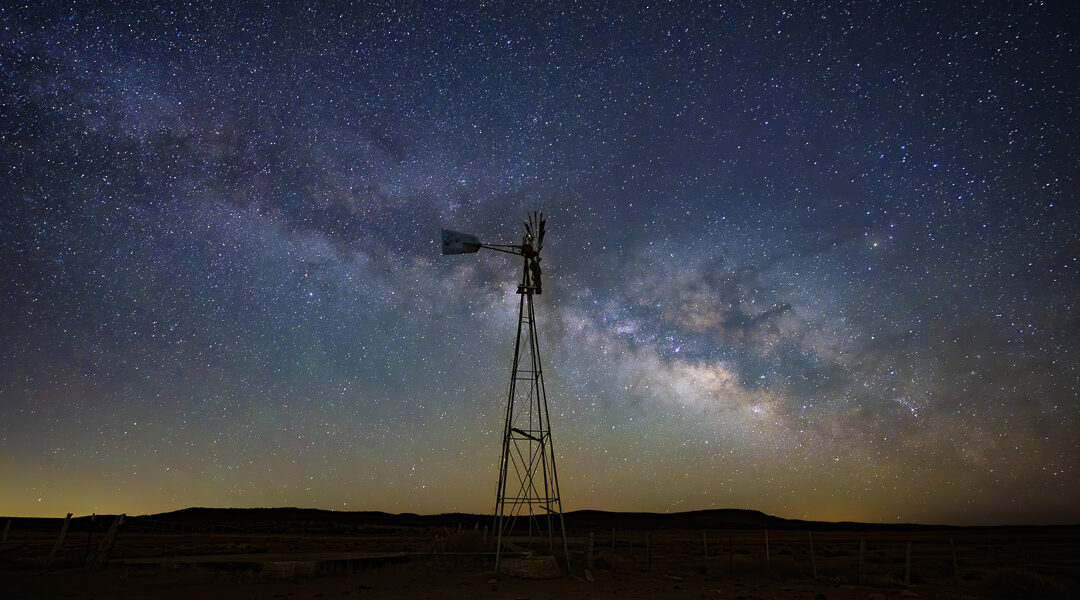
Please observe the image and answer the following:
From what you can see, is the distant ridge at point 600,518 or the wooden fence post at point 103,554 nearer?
the wooden fence post at point 103,554

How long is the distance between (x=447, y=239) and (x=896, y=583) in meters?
19.3

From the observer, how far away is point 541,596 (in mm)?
14703

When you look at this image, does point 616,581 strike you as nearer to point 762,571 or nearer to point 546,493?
point 546,493

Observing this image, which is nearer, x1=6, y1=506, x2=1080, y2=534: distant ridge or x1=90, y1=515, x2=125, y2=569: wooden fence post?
x1=90, y1=515, x2=125, y2=569: wooden fence post

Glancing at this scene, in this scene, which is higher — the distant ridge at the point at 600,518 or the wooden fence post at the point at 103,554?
the wooden fence post at the point at 103,554

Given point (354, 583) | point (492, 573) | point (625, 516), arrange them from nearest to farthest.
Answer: point (354, 583), point (492, 573), point (625, 516)

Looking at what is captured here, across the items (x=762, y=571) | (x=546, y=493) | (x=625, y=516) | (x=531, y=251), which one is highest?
(x=531, y=251)

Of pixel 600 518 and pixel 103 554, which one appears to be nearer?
pixel 103 554

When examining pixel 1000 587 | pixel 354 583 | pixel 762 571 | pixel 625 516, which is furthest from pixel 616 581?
pixel 625 516

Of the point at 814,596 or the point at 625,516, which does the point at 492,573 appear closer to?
the point at 814,596

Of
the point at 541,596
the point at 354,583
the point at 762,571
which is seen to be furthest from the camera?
the point at 762,571

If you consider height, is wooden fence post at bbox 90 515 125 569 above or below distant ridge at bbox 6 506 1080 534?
above

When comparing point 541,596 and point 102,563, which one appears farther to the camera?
point 102,563

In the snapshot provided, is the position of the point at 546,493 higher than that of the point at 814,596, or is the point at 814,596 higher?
the point at 546,493
